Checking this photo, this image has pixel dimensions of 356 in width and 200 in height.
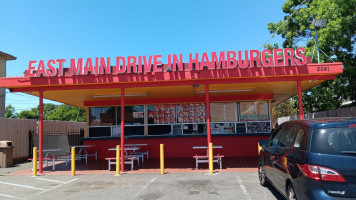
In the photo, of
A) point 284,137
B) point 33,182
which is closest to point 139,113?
point 33,182

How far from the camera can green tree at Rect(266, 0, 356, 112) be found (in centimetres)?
1250

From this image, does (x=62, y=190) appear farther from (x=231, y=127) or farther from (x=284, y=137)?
(x=231, y=127)

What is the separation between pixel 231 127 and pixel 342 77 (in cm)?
583

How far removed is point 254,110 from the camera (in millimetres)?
13930

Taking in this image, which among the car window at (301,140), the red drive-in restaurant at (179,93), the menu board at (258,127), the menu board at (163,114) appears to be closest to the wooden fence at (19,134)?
the red drive-in restaurant at (179,93)

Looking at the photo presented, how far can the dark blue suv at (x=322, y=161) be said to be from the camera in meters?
3.67

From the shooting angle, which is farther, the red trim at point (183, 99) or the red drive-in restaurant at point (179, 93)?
the red trim at point (183, 99)

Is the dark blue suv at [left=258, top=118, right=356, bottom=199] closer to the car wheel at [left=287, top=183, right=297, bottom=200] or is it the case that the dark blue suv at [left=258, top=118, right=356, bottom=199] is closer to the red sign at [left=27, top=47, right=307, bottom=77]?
the car wheel at [left=287, top=183, right=297, bottom=200]

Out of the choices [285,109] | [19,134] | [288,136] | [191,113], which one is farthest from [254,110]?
[285,109]

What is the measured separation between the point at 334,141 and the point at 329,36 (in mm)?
10272

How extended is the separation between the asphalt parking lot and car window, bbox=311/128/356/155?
8.52ft

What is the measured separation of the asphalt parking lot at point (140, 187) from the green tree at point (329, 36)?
26.0 feet

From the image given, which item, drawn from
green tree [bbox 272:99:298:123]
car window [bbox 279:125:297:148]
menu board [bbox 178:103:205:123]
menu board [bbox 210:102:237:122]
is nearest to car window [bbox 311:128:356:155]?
car window [bbox 279:125:297:148]

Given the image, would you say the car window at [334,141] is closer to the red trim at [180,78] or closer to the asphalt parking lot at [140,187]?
the asphalt parking lot at [140,187]
